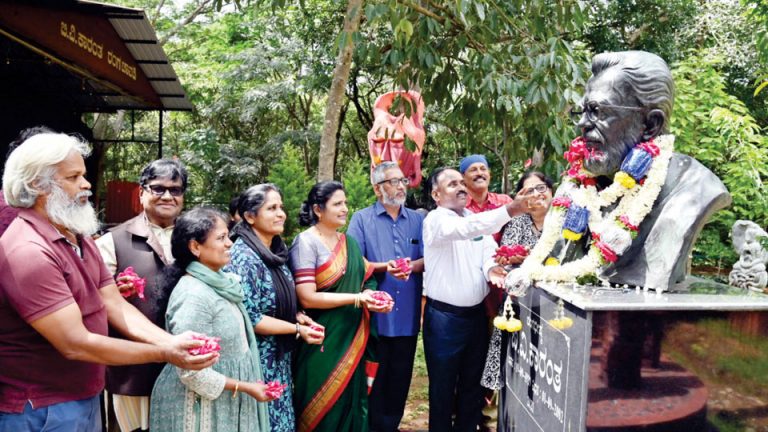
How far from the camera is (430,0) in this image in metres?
4.25

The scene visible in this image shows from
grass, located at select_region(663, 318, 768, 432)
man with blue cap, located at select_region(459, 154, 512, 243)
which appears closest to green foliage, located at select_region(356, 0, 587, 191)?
man with blue cap, located at select_region(459, 154, 512, 243)

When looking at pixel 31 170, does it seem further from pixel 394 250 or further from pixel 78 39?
pixel 78 39

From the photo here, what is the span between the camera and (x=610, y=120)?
2.55 meters

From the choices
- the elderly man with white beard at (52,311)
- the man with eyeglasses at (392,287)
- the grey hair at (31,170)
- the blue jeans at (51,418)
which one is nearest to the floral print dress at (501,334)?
the man with eyeglasses at (392,287)

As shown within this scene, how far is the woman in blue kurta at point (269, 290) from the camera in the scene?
290 centimetres

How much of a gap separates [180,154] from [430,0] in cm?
1169

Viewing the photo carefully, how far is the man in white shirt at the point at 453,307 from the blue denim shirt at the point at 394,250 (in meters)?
0.16

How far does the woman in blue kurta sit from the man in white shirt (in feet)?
2.64

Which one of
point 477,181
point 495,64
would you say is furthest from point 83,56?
point 477,181

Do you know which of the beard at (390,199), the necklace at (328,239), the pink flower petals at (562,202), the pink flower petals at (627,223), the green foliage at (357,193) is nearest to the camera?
the pink flower petals at (627,223)

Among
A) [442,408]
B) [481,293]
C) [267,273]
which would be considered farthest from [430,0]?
[442,408]

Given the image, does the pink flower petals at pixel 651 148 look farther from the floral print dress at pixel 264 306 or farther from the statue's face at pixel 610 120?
the floral print dress at pixel 264 306

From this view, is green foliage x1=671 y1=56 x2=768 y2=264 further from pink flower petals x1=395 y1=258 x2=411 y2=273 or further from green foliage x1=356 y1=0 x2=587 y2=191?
pink flower petals x1=395 y1=258 x2=411 y2=273

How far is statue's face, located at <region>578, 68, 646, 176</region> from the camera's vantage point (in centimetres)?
253
